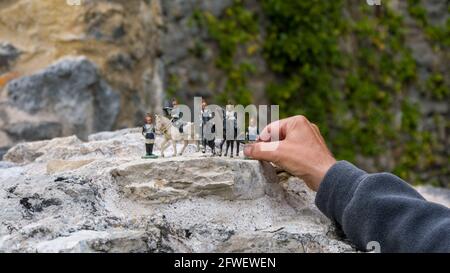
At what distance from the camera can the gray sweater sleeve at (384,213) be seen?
1539mm

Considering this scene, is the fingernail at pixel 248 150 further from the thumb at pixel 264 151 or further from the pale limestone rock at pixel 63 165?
the pale limestone rock at pixel 63 165

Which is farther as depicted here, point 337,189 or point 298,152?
point 298,152

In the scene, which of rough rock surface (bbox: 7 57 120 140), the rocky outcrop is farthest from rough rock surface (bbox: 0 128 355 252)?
the rocky outcrop

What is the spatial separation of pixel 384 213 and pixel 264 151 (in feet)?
1.31

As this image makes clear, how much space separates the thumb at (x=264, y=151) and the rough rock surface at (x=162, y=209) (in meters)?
0.03

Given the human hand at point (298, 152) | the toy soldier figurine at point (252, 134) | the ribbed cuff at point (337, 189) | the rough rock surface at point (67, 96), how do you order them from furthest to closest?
the rough rock surface at point (67, 96) < the toy soldier figurine at point (252, 134) < the human hand at point (298, 152) < the ribbed cuff at point (337, 189)

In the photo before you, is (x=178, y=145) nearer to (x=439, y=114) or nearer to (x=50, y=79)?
(x=50, y=79)

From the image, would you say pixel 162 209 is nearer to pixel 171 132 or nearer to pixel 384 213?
pixel 171 132

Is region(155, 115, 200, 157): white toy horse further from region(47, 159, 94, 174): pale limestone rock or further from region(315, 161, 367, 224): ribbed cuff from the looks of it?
region(315, 161, 367, 224): ribbed cuff

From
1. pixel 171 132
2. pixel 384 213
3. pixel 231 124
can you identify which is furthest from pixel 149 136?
pixel 384 213

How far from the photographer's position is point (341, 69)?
584 centimetres

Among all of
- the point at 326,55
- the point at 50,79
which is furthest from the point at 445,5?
the point at 50,79

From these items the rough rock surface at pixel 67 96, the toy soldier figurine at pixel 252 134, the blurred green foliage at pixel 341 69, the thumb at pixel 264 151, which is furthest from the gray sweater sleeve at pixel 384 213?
the blurred green foliage at pixel 341 69

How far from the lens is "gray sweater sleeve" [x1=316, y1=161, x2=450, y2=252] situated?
154 centimetres
